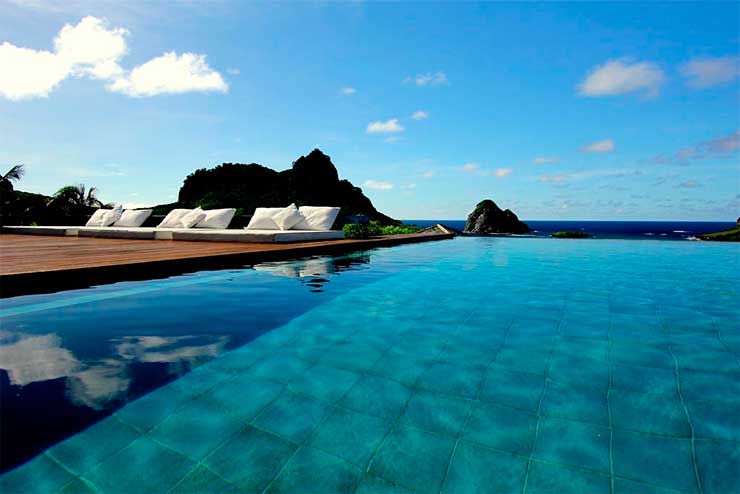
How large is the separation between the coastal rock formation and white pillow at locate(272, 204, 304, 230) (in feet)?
127

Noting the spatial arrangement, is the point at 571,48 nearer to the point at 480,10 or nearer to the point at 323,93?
the point at 480,10

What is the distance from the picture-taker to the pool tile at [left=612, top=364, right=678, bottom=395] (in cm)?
267

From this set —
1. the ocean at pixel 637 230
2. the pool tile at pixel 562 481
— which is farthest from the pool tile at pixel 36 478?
the ocean at pixel 637 230

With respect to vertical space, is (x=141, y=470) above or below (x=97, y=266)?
below

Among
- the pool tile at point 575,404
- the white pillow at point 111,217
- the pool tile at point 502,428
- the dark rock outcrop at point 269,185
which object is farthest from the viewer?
the dark rock outcrop at point 269,185

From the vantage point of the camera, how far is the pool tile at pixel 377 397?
239 cm

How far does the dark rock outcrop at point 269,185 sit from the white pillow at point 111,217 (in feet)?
160

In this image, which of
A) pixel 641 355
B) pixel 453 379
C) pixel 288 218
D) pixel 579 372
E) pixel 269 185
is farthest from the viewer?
pixel 269 185

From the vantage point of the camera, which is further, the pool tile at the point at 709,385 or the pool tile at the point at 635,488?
the pool tile at the point at 709,385

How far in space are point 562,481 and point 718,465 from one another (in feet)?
2.84

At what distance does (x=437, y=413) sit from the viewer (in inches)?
92.9

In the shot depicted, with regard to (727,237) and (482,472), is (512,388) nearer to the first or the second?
(482,472)

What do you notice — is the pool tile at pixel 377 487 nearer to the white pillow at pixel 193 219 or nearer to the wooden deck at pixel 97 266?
the wooden deck at pixel 97 266

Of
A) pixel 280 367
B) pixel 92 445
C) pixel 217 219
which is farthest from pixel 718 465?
pixel 217 219
